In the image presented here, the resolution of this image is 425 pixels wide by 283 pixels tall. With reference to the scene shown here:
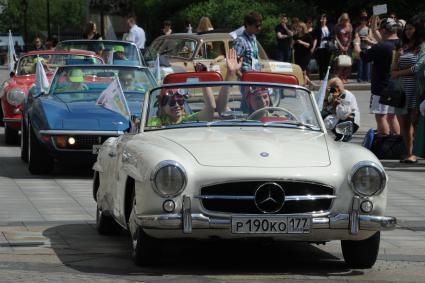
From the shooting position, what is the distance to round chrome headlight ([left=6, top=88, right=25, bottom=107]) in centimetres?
1819

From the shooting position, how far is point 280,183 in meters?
7.99

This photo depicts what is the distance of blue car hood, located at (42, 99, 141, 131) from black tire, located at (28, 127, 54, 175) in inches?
14.2

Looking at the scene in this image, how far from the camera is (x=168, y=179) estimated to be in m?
7.97

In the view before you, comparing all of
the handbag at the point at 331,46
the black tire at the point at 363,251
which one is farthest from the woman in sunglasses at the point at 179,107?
the handbag at the point at 331,46

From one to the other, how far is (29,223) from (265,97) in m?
2.38

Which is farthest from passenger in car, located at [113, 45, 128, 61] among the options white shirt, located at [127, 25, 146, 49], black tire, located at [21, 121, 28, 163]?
white shirt, located at [127, 25, 146, 49]

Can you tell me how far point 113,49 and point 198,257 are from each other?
44.8 feet

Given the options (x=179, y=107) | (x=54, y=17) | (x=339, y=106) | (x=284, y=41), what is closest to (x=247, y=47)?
(x=339, y=106)

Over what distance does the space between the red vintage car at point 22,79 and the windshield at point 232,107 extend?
8651 millimetres

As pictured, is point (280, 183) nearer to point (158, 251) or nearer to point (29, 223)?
point (158, 251)

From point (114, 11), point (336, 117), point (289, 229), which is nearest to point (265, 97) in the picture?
point (289, 229)

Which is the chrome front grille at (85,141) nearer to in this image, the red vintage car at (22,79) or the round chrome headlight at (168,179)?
the red vintage car at (22,79)

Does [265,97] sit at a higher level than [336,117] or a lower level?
higher

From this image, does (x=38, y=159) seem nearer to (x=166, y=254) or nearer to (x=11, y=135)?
(x=11, y=135)
